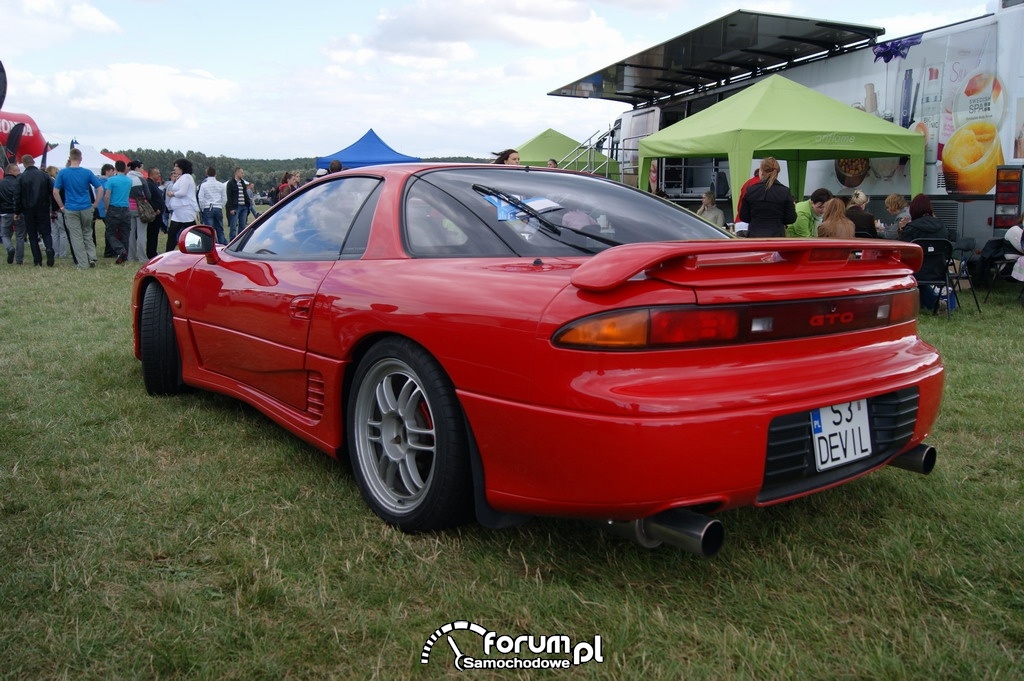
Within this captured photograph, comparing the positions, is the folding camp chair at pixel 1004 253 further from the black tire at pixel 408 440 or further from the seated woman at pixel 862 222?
the black tire at pixel 408 440

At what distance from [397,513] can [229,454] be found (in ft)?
3.58

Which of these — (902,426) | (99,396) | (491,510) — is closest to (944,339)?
(902,426)

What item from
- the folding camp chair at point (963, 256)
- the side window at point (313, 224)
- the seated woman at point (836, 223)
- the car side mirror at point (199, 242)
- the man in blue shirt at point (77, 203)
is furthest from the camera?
the man in blue shirt at point (77, 203)

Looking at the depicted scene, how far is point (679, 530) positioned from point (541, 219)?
1141mm

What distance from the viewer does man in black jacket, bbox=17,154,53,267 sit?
461 inches

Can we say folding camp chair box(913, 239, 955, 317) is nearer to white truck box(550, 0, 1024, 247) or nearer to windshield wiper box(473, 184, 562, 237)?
white truck box(550, 0, 1024, 247)

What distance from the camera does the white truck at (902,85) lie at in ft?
25.3

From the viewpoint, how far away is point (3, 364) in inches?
193

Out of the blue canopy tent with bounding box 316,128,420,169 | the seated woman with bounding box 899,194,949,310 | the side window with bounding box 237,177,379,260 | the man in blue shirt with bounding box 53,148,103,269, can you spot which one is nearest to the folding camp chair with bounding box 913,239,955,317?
the seated woman with bounding box 899,194,949,310

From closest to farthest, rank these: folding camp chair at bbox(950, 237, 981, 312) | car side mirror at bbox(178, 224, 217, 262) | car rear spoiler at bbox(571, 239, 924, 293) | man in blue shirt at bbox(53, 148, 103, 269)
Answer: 1. car rear spoiler at bbox(571, 239, 924, 293)
2. car side mirror at bbox(178, 224, 217, 262)
3. folding camp chair at bbox(950, 237, 981, 312)
4. man in blue shirt at bbox(53, 148, 103, 269)

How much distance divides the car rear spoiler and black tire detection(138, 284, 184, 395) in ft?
8.93

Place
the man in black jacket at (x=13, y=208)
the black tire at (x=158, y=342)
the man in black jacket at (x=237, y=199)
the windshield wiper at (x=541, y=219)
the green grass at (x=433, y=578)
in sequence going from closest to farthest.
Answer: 1. the green grass at (x=433, y=578)
2. the windshield wiper at (x=541, y=219)
3. the black tire at (x=158, y=342)
4. the man in black jacket at (x=13, y=208)
5. the man in black jacket at (x=237, y=199)

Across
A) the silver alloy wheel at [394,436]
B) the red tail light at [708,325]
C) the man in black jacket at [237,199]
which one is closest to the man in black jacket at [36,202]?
the man in black jacket at [237,199]

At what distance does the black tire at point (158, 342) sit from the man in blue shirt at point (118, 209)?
9144 millimetres
